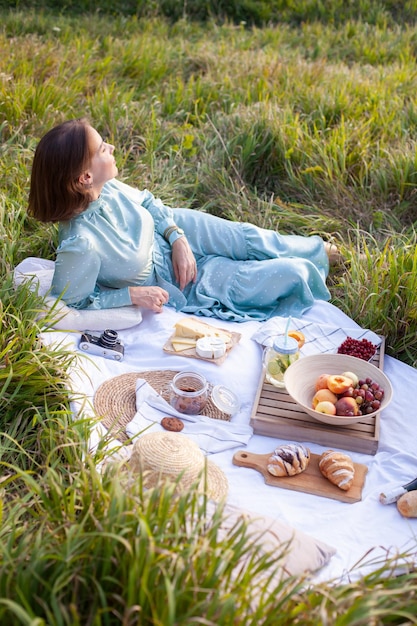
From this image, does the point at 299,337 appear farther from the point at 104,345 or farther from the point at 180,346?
the point at 104,345

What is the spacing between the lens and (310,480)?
2783 mm

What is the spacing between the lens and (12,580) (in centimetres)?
196

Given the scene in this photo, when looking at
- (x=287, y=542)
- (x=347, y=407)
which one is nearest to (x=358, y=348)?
(x=347, y=407)

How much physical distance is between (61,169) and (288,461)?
1.74 meters

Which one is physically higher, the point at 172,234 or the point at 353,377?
the point at 172,234

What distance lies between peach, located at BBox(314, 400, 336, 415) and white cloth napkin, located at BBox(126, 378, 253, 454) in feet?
1.04

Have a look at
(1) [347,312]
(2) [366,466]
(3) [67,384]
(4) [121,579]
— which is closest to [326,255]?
(1) [347,312]

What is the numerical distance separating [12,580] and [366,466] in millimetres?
1514

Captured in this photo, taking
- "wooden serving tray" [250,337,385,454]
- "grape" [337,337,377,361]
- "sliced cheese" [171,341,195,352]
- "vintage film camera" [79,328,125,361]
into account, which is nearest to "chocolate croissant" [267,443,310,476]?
"wooden serving tray" [250,337,385,454]

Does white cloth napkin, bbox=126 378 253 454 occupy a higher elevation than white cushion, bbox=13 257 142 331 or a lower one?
lower

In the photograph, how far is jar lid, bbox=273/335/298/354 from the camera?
3.16 metres

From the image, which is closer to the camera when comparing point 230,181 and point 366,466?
→ point 366,466

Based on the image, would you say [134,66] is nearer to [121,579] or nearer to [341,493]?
[341,493]

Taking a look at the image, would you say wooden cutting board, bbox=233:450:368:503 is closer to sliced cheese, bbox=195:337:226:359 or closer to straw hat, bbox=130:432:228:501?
straw hat, bbox=130:432:228:501
